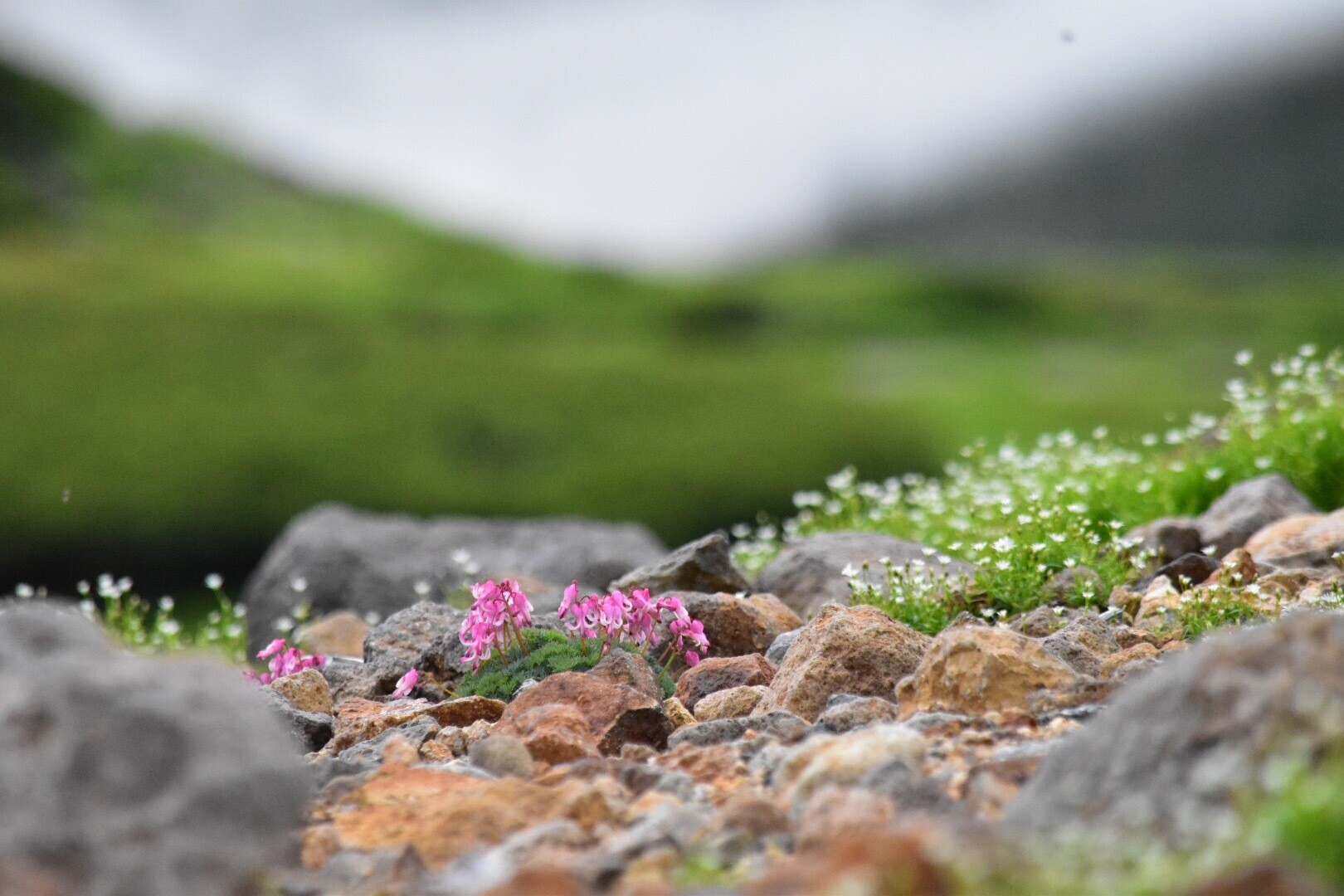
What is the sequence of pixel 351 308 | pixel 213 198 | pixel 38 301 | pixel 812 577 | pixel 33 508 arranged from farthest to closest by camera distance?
1. pixel 213 198
2. pixel 351 308
3. pixel 38 301
4. pixel 33 508
5. pixel 812 577

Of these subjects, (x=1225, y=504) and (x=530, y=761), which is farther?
(x=1225, y=504)

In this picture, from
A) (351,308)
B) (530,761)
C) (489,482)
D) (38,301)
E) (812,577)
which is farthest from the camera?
(351,308)

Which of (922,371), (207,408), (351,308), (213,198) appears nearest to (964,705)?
(207,408)

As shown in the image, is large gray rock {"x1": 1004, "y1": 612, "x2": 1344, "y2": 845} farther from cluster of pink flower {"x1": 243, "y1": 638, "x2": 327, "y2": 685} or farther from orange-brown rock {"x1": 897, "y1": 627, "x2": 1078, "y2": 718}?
cluster of pink flower {"x1": 243, "y1": 638, "x2": 327, "y2": 685}

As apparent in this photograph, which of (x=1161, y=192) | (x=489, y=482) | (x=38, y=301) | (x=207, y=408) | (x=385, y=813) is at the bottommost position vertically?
(x=385, y=813)

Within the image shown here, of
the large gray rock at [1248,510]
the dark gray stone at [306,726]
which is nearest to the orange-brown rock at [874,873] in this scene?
the dark gray stone at [306,726]

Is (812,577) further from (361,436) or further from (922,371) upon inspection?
(922,371)

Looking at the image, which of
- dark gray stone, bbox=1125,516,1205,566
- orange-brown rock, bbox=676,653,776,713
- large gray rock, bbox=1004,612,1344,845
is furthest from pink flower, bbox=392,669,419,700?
dark gray stone, bbox=1125,516,1205,566

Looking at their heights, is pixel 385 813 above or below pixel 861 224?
below
